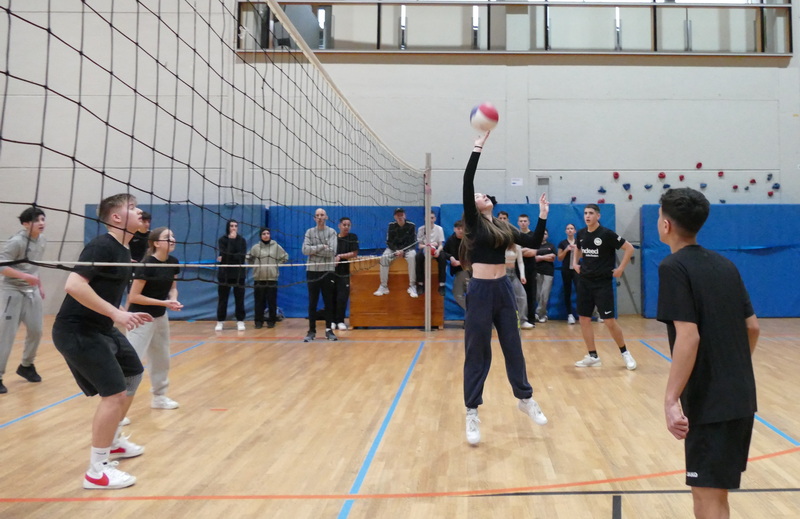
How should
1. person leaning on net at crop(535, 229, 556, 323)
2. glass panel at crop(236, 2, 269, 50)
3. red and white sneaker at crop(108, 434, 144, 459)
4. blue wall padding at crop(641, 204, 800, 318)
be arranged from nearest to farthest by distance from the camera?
1. red and white sneaker at crop(108, 434, 144, 459)
2. person leaning on net at crop(535, 229, 556, 323)
3. blue wall padding at crop(641, 204, 800, 318)
4. glass panel at crop(236, 2, 269, 50)

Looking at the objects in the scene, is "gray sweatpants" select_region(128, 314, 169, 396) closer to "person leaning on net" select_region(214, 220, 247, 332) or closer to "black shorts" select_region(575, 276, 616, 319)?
"black shorts" select_region(575, 276, 616, 319)

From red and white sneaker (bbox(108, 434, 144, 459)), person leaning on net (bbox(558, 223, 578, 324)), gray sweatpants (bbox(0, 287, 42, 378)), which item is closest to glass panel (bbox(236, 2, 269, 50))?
person leaning on net (bbox(558, 223, 578, 324))

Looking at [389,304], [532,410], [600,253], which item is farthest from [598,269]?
[389,304]

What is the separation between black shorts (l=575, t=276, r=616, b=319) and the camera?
5.74 m

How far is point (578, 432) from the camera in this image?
12.9 ft

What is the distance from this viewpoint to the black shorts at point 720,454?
1825 millimetres

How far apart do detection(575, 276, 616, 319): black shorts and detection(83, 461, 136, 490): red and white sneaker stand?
4410 mm

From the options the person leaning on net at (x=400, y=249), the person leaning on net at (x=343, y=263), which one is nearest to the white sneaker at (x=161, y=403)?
the person leaning on net at (x=343, y=263)

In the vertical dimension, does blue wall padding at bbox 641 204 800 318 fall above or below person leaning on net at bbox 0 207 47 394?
above

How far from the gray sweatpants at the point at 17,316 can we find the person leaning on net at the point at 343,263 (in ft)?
11.0

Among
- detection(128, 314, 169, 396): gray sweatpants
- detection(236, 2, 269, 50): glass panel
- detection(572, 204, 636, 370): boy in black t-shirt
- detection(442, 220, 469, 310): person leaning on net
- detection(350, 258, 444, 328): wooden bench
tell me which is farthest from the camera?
detection(236, 2, 269, 50): glass panel

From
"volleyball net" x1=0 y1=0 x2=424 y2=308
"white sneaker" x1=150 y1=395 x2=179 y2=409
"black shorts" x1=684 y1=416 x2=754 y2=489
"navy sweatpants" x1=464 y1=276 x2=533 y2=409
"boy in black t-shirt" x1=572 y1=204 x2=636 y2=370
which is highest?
"volleyball net" x1=0 y1=0 x2=424 y2=308

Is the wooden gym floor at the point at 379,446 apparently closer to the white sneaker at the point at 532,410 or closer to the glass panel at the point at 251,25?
the white sneaker at the point at 532,410

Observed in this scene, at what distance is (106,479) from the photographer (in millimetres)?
3020
